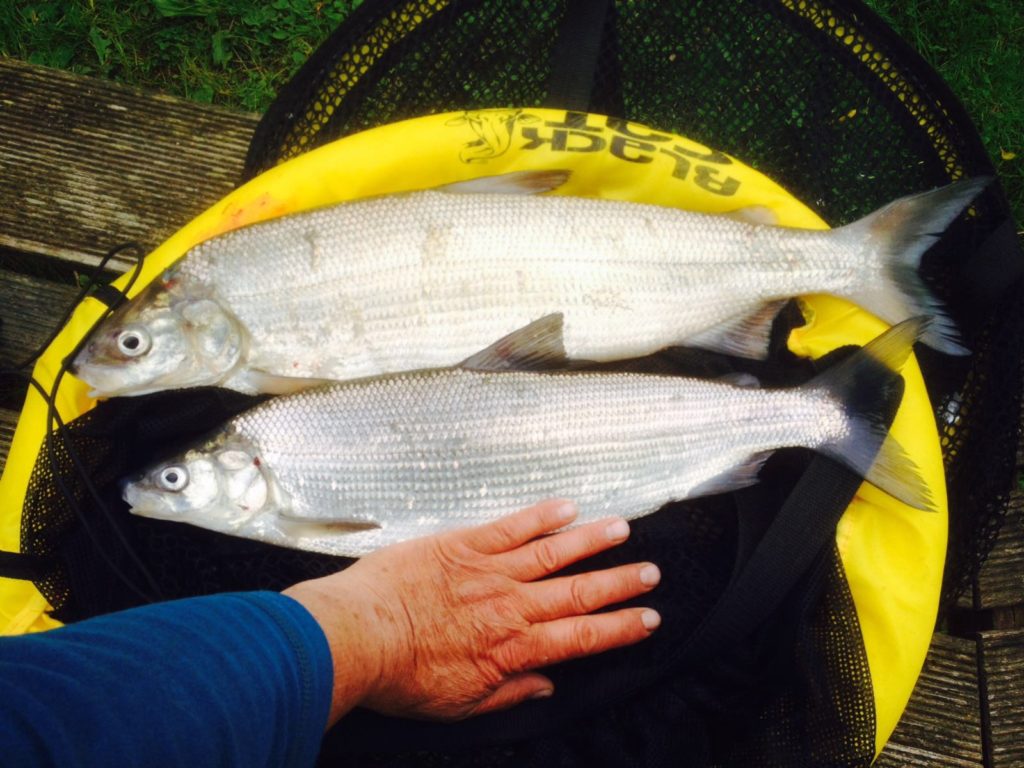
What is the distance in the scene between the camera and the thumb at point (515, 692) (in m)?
1.59

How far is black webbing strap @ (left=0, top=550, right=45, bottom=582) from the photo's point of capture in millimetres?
1623

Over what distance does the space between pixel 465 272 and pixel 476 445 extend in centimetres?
41

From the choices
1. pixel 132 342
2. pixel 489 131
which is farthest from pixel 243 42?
pixel 132 342

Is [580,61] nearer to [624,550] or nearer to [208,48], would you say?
[624,550]

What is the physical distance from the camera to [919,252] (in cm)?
183

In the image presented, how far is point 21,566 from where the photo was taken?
1.63 m

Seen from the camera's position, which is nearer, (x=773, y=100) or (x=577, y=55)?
(x=577, y=55)

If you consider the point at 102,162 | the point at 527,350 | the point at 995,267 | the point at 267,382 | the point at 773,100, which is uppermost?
the point at 773,100

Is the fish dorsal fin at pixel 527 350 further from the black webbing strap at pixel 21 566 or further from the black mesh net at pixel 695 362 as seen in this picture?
the black webbing strap at pixel 21 566

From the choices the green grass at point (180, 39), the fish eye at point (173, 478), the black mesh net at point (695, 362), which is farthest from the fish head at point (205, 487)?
the green grass at point (180, 39)

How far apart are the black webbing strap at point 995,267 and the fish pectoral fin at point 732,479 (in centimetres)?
67

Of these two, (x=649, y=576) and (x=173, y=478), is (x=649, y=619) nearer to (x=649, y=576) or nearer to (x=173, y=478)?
(x=649, y=576)

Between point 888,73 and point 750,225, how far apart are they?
57cm

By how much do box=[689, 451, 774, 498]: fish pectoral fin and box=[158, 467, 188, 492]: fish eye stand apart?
113 cm
